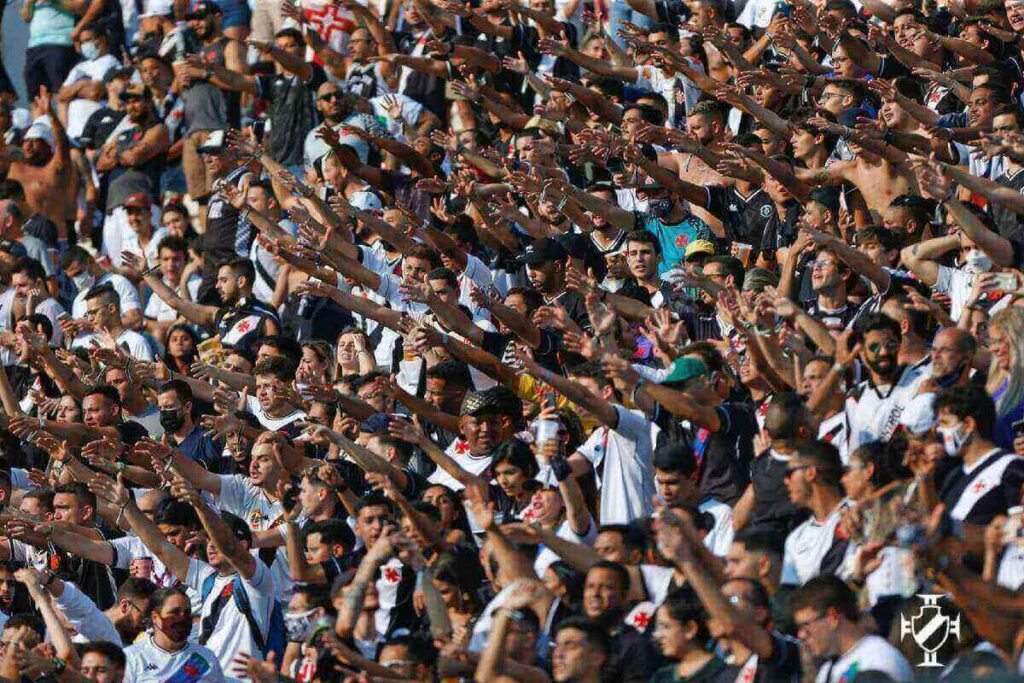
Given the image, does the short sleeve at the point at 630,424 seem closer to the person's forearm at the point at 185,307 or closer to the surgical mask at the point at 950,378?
the surgical mask at the point at 950,378

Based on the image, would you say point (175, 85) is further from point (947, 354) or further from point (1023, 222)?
point (947, 354)

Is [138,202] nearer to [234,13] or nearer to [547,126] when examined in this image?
[234,13]

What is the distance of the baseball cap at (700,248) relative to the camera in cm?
1195

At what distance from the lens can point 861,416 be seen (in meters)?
9.46

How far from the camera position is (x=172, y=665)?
31.6 feet

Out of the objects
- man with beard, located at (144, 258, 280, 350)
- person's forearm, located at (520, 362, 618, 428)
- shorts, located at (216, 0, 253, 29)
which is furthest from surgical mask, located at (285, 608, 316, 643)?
shorts, located at (216, 0, 253, 29)

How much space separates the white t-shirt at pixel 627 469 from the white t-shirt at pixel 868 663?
→ 2.50m

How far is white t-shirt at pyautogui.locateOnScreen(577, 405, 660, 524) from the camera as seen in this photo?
983 cm

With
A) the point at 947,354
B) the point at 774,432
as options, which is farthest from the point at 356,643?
the point at 947,354

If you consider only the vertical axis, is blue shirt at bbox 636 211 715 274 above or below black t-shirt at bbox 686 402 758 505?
below

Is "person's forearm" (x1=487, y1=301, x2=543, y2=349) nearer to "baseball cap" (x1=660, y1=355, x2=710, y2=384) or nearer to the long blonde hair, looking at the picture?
"baseball cap" (x1=660, y1=355, x2=710, y2=384)

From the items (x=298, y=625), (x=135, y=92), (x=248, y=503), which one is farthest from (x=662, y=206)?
(x=135, y=92)

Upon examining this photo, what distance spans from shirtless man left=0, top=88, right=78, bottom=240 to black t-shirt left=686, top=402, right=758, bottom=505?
8.78 m

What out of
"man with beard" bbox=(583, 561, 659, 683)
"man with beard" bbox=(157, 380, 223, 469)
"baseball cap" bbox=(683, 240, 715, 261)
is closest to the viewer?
"man with beard" bbox=(583, 561, 659, 683)
